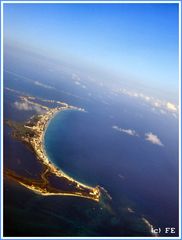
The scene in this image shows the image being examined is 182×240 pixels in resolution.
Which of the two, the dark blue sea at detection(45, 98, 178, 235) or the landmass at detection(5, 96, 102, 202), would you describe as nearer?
the landmass at detection(5, 96, 102, 202)

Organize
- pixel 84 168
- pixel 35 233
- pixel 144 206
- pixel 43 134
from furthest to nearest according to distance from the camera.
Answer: pixel 43 134 → pixel 84 168 → pixel 144 206 → pixel 35 233

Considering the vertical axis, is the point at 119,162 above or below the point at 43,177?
below

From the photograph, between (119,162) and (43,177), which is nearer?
(43,177)

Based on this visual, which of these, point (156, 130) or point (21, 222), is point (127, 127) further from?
point (21, 222)

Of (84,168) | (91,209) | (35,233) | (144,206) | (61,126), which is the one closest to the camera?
(35,233)

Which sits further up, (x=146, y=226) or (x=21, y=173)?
(x=21, y=173)

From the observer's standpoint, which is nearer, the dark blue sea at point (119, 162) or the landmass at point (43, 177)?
the landmass at point (43, 177)

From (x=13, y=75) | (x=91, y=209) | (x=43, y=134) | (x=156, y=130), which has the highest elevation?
(x=13, y=75)

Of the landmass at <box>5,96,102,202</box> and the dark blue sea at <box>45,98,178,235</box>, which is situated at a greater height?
the landmass at <box>5,96,102,202</box>

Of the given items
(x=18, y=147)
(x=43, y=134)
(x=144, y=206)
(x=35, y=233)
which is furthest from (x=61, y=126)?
(x=35, y=233)

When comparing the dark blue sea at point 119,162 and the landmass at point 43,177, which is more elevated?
the landmass at point 43,177

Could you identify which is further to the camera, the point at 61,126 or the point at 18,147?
the point at 61,126
